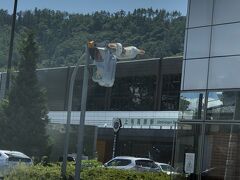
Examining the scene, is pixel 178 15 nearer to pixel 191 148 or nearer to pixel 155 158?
pixel 155 158

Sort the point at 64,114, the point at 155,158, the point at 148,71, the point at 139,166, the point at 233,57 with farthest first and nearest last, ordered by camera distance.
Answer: the point at 64,114 → the point at 148,71 → the point at 155,158 → the point at 139,166 → the point at 233,57

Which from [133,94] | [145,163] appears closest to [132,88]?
[133,94]

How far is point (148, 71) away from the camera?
59719 mm

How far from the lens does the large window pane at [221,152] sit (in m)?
13.5

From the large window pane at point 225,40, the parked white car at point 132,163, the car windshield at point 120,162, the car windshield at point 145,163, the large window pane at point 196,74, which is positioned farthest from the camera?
the car windshield at point 145,163

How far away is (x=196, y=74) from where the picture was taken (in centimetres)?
1477

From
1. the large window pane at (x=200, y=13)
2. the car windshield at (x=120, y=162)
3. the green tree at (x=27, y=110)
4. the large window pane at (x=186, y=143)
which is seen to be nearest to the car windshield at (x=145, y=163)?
the car windshield at (x=120, y=162)

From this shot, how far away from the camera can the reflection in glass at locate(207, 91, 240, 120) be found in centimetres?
1370

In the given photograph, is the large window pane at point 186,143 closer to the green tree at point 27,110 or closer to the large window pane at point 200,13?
the large window pane at point 200,13

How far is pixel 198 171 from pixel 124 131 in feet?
129

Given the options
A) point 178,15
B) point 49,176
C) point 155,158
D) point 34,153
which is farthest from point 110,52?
point 178,15

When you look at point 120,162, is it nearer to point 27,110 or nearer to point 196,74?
point 27,110

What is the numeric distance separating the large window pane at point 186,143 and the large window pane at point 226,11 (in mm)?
2946

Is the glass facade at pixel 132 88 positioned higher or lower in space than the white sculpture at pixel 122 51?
higher
